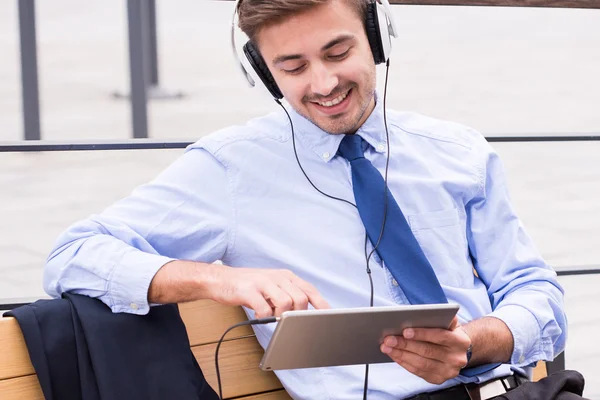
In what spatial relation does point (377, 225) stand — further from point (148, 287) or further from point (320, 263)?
point (148, 287)

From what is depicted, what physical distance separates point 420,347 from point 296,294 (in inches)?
8.1

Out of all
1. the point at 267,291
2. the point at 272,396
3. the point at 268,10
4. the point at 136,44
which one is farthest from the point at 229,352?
the point at 136,44

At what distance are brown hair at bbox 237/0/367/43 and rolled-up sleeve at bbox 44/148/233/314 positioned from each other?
24cm

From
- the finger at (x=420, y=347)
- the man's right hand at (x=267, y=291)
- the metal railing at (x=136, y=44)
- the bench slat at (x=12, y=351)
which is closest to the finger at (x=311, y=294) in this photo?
the man's right hand at (x=267, y=291)

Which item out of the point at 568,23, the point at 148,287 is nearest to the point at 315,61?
the point at 148,287

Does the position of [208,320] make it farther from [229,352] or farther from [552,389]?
[552,389]

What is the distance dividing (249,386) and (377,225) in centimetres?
38

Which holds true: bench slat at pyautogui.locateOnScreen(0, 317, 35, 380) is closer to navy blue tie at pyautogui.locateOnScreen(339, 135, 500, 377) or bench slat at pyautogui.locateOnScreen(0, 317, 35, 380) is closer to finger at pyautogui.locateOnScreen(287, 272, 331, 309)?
finger at pyautogui.locateOnScreen(287, 272, 331, 309)

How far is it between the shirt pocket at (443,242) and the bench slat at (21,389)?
0.70 metres

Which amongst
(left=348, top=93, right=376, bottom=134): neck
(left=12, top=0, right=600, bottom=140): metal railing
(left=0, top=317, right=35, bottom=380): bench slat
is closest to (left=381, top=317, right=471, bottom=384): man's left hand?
(left=348, top=93, right=376, bottom=134): neck

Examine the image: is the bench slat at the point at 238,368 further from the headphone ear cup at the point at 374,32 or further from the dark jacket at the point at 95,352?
the headphone ear cup at the point at 374,32

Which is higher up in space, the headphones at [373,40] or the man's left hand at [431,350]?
the headphones at [373,40]

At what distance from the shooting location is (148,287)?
4.81ft

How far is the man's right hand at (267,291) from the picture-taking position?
132 centimetres
